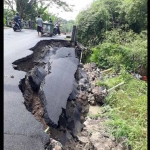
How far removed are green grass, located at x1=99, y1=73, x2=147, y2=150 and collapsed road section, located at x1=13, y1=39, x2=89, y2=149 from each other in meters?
0.86

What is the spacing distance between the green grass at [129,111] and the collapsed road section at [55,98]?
859 mm

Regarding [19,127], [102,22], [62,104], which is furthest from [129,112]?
[102,22]

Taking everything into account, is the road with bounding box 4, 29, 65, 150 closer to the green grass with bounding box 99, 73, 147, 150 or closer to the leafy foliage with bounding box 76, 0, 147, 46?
the green grass with bounding box 99, 73, 147, 150

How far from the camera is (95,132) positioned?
4.83 metres

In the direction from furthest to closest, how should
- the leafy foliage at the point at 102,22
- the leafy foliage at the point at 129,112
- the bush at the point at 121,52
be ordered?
the leafy foliage at the point at 102,22 → the bush at the point at 121,52 → the leafy foliage at the point at 129,112

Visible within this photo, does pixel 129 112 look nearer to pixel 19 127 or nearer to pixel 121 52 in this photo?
pixel 19 127

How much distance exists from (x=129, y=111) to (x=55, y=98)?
8.29 ft

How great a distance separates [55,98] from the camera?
4855mm

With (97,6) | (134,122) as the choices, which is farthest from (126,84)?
(97,6)

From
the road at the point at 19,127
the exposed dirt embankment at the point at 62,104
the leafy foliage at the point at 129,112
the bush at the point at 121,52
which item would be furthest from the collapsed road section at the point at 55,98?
the bush at the point at 121,52

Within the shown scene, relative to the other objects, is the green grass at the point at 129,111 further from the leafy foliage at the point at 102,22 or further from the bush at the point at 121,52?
the leafy foliage at the point at 102,22

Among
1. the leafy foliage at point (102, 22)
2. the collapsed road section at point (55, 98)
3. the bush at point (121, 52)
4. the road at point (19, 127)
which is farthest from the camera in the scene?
the leafy foliage at point (102, 22)

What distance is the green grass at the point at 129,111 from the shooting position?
Result: 4.85 m

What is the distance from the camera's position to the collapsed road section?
409cm
